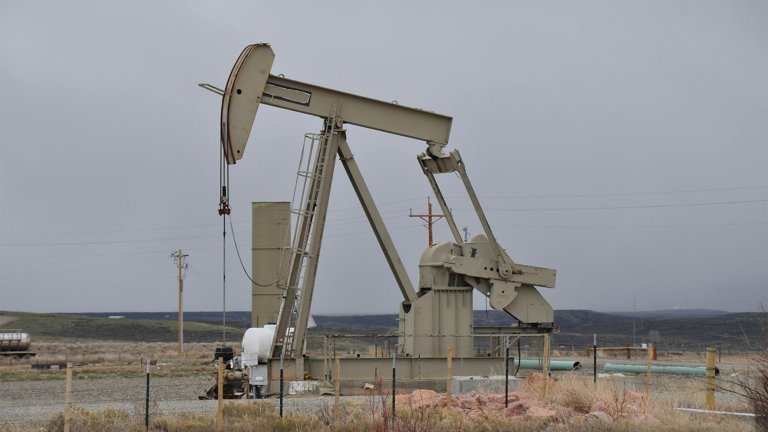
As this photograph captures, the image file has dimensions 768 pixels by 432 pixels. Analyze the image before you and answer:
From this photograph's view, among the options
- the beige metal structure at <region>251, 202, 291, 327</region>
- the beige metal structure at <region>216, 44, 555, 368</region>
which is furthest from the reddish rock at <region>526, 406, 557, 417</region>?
the beige metal structure at <region>251, 202, 291, 327</region>

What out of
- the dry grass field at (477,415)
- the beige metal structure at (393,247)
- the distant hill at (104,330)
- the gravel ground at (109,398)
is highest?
the beige metal structure at (393,247)

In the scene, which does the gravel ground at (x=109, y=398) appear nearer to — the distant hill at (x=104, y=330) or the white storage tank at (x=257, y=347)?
the white storage tank at (x=257, y=347)

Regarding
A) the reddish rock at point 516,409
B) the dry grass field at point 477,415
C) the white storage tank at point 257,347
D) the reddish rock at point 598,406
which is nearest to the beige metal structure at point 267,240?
the white storage tank at point 257,347

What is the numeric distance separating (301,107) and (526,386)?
7189 millimetres

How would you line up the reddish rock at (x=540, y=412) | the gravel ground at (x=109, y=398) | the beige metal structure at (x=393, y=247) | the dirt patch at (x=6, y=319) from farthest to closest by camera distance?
the dirt patch at (x=6, y=319) → the beige metal structure at (x=393, y=247) → the gravel ground at (x=109, y=398) → the reddish rock at (x=540, y=412)

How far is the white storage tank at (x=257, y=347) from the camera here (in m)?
23.1

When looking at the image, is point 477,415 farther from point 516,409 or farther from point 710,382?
point 710,382

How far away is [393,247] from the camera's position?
2127 centimetres

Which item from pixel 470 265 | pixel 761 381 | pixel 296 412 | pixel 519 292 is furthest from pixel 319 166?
pixel 761 381

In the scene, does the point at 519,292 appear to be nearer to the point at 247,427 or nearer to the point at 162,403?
the point at 162,403

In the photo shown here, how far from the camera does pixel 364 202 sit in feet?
68.9

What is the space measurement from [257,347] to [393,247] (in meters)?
4.36

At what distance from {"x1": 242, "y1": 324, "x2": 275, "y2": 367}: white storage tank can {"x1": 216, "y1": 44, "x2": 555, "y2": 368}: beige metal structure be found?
8.32 feet

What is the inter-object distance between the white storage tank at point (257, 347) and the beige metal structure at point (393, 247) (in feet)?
8.32
